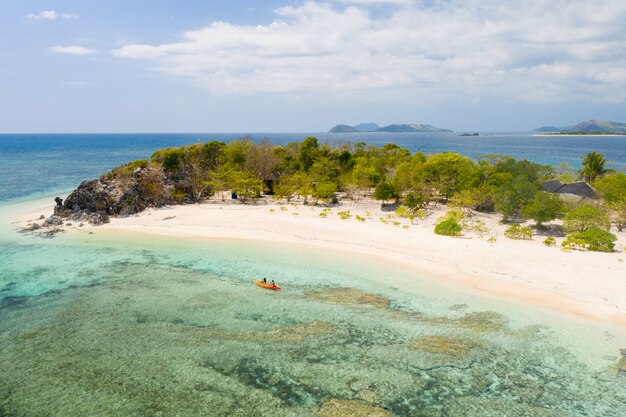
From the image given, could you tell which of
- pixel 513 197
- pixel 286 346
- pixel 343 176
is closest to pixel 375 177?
pixel 343 176

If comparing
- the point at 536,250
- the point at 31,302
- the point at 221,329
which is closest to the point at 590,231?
the point at 536,250

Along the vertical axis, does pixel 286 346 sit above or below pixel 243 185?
below

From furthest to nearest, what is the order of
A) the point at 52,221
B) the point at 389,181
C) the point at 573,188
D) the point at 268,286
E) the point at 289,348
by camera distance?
the point at 389,181 < the point at 573,188 < the point at 52,221 < the point at 268,286 < the point at 289,348

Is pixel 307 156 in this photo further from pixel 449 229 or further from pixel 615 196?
pixel 615 196

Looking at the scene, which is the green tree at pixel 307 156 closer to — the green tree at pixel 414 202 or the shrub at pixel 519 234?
the green tree at pixel 414 202

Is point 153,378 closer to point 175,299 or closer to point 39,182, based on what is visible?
point 175,299

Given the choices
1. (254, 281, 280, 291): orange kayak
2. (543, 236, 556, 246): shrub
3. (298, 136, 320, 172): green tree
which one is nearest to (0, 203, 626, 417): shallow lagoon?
(254, 281, 280, 291): orange kayak

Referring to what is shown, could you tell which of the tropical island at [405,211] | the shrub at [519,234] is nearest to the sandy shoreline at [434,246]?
the tropical island at [405,211]

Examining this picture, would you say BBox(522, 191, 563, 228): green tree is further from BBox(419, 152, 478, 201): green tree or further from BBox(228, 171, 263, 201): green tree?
BBox(228, 171, 263, 201): green tree
